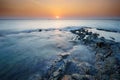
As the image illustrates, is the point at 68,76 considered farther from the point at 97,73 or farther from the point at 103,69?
the point at 103,69

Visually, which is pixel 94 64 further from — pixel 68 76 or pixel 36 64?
pixel 36 64

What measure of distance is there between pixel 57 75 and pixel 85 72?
2.45 metres

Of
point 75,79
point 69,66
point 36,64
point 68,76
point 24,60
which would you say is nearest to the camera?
point 75,79

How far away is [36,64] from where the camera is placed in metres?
10.9

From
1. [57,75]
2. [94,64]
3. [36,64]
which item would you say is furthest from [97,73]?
[36,64]

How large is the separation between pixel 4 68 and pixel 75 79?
23.1 ft

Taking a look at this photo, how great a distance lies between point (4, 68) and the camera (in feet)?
32.6

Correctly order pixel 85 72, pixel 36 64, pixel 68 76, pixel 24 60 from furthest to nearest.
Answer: pixel 24 60 → pixel 36 64 → pixel 85 72 → pixel 68 76

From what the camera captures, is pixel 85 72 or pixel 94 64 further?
pixel 94 64

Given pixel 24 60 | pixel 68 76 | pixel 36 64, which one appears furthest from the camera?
pixel 24 60

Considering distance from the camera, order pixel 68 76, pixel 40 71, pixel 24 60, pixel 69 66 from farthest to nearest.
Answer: pixel 24 60
pixel 69 66
pixel 40 71
pixel 68 76

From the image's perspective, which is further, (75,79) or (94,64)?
(94,64)

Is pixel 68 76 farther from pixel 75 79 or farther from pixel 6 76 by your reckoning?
pixel 6 76

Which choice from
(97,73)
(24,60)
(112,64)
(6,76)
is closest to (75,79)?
(97,73)
